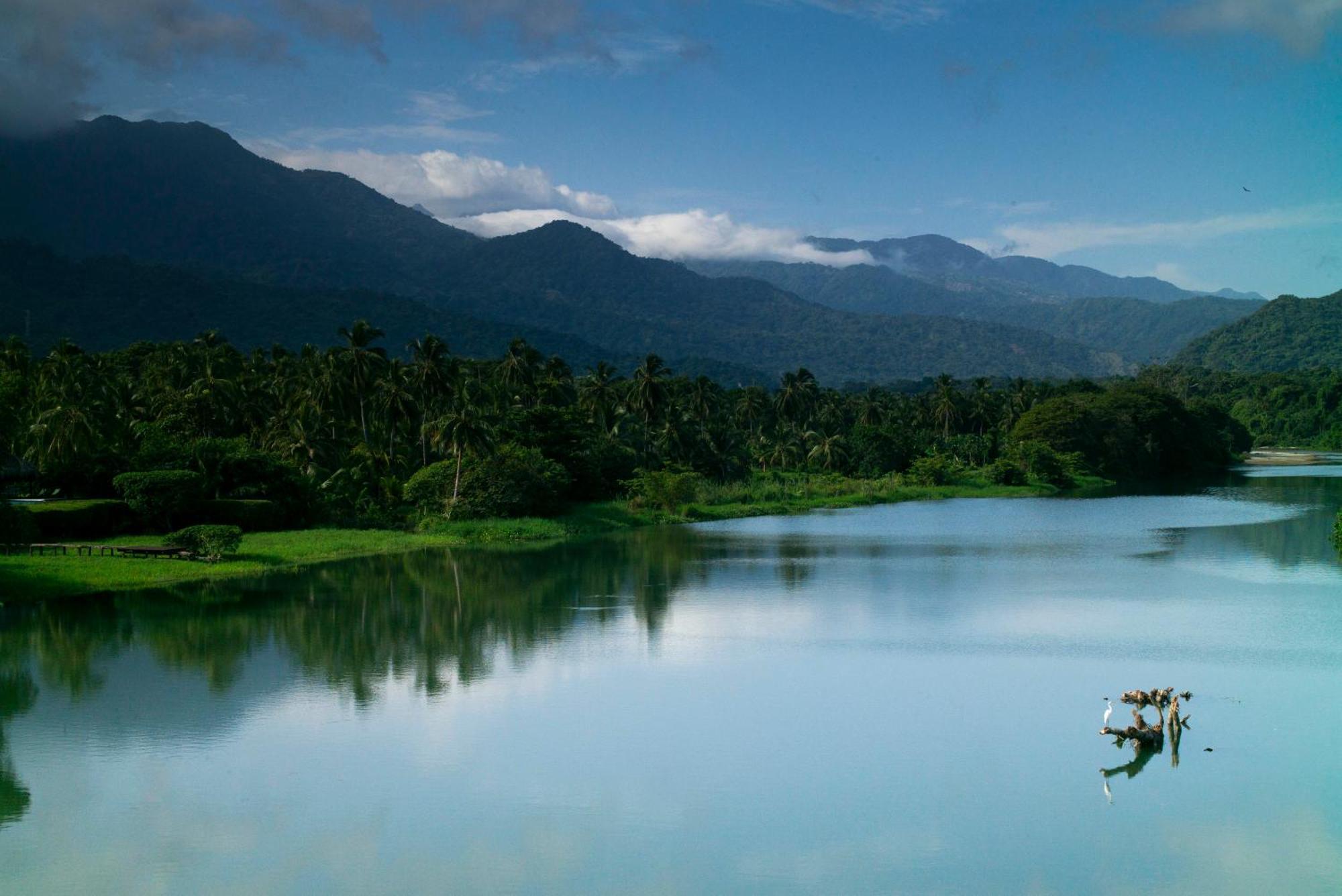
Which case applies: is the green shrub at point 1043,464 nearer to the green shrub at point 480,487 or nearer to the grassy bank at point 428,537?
the grassy bank at point 428,537

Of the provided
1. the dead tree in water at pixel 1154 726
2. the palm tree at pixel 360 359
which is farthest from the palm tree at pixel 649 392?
the dead tree in water at pixel 1154 726

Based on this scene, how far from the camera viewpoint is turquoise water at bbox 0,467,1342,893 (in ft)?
49.3

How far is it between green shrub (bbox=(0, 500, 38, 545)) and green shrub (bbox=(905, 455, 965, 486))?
67.5 meters

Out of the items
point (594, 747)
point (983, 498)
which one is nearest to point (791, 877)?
point (594, 747)

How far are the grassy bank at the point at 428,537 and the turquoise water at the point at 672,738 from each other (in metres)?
2.52

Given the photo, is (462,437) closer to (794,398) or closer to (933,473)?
(933,473)

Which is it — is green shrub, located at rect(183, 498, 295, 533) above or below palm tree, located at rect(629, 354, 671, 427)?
below

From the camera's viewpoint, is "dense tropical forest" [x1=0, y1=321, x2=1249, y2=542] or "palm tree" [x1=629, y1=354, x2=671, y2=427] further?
"palm tree" [x1=629, y1=354, x2=671, y2=427]

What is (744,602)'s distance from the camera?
3562 cm

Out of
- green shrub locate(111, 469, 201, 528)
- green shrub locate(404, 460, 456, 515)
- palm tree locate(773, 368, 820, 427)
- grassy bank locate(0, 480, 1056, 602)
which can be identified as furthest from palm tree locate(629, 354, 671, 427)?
green shrub locate(111, 469, 201, 528)

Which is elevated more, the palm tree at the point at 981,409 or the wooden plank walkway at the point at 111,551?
the palm tree at the point at 981,409

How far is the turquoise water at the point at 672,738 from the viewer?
49.3 ft

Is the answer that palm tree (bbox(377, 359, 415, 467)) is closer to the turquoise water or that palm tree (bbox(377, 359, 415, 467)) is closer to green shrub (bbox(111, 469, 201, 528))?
green shrub (bbox(111, 469, 201, 528))

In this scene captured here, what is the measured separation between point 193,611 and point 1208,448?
109 metres
